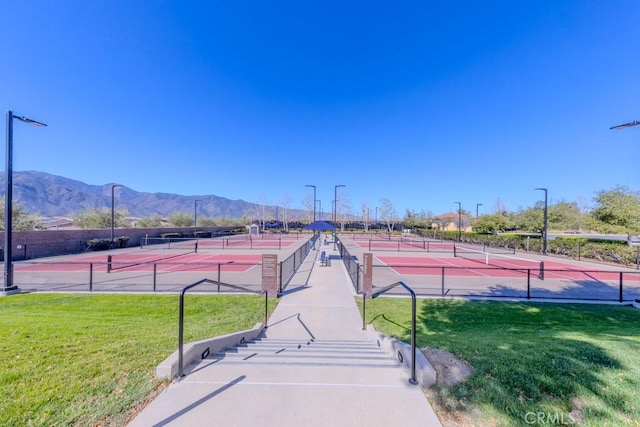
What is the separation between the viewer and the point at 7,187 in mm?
8539

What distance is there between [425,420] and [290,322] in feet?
15.4

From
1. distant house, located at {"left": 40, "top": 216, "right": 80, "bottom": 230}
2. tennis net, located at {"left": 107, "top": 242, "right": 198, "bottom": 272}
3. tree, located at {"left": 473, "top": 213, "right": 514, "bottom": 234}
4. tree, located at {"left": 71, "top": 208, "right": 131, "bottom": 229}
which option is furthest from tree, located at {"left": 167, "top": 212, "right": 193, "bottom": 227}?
tree, located at {"left": 473, "top": 213, "right": 514, "bottom": 234}

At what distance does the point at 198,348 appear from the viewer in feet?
12.7

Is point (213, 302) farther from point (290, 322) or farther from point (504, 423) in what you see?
point (504, 423)

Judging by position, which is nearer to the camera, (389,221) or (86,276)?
(86,276)

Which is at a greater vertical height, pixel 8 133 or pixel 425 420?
pixel 8 133

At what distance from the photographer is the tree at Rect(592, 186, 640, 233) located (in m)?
18.9

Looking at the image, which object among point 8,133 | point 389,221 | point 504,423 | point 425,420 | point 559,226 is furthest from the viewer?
point 389,221

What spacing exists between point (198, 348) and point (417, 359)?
124 inches

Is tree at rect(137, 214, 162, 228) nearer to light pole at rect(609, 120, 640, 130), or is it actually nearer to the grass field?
the grass field

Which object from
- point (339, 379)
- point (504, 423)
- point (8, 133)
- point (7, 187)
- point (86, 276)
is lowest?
point (86, 276)

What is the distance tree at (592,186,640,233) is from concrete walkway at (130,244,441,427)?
25519mm

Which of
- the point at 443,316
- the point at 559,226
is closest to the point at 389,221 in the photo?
the point at 559,226

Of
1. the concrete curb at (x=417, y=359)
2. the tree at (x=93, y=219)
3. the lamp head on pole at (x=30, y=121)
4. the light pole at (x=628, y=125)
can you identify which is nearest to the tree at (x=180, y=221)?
the tree at (x=93, y=219)
